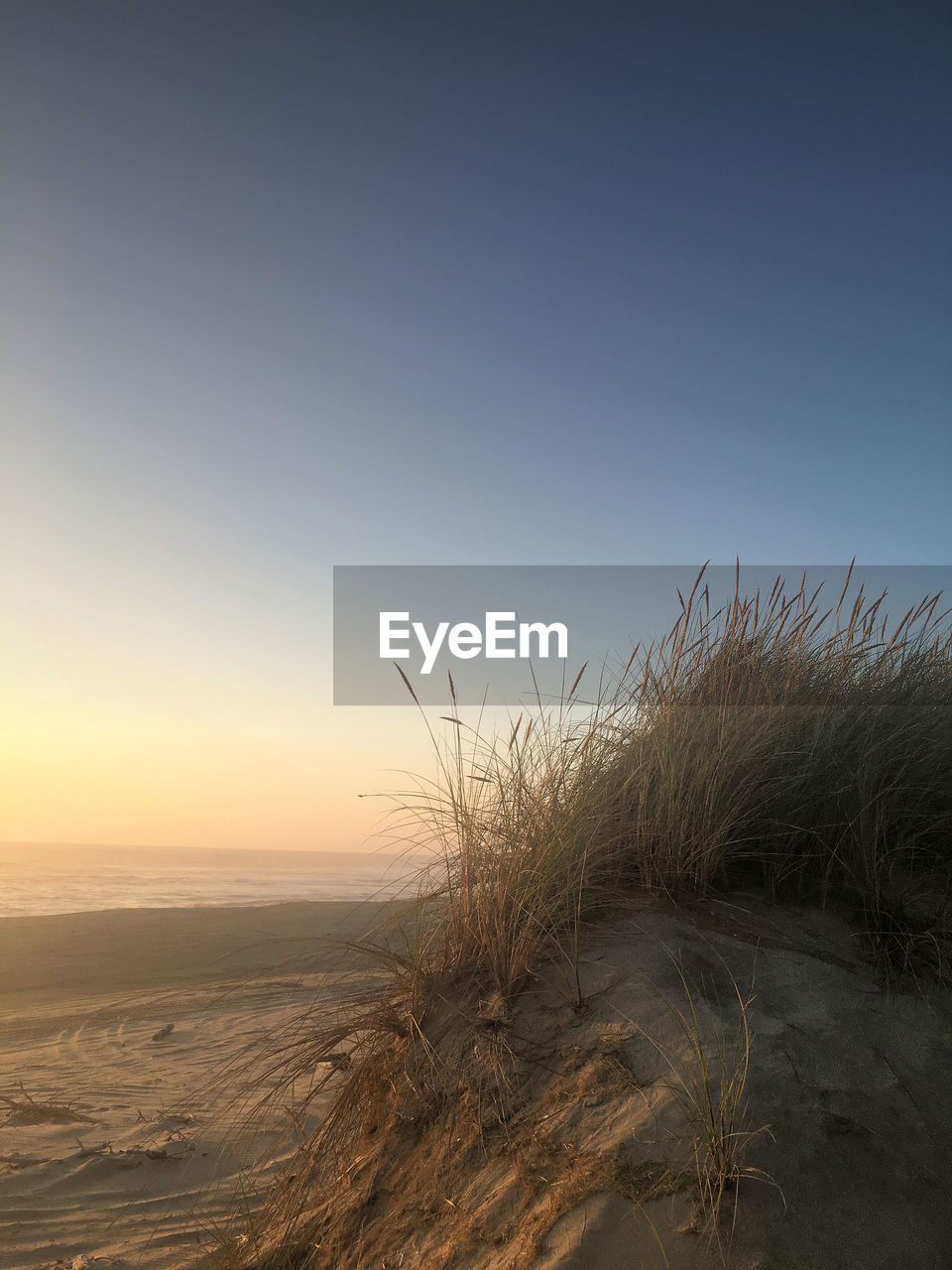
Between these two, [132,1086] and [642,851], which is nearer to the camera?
[642,851]

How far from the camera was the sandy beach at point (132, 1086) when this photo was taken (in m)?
3.60

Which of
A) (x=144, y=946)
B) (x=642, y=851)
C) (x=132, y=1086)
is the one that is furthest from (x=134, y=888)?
(x=642, y=851)

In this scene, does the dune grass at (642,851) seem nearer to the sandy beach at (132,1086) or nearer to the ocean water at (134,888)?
the sandy beach at (132,1086)

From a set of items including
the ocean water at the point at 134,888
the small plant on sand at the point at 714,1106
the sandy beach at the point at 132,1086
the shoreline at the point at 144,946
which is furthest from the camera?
the ocean water at the point at 134,888

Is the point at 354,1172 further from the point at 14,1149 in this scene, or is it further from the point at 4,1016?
the point at 4,1016

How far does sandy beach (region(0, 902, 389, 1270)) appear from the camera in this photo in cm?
360

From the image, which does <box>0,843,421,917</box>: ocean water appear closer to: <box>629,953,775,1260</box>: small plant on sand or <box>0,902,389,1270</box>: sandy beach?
<box>0,902,389,1270</box>: sandy beach

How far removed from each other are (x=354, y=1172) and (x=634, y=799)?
5.88ft

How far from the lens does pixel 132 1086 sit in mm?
5844

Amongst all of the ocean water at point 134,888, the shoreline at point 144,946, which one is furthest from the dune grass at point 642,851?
the ocean water at point 134,888

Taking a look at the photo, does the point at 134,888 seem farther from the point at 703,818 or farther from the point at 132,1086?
the point at 703,818

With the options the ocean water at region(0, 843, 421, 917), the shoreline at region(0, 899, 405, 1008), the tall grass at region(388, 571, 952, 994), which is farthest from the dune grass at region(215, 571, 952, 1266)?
the ocean water at region(0, 843, 421, 917)

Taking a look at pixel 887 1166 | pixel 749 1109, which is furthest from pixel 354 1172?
pixel 887 1166

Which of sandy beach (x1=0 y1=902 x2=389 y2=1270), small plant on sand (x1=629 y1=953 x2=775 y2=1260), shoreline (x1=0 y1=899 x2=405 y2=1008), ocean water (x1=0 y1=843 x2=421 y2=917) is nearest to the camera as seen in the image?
small plant on sand (x1=629 y1=953 x2=775 y2=1260)
